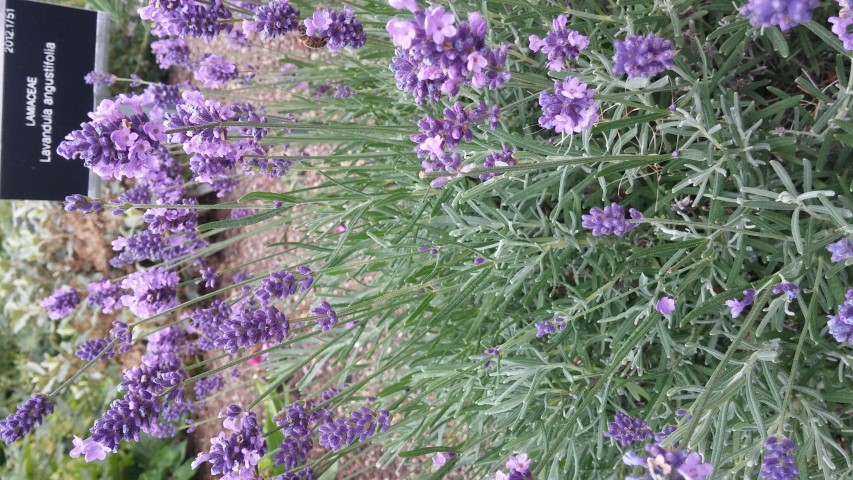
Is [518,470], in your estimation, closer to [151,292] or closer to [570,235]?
[570,235]

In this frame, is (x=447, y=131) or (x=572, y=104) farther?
(x=447, y=131)

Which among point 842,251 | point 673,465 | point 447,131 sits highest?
point 447,131

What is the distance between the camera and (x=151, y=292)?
2414mm

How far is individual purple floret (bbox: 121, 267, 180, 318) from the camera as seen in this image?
2.40 meters

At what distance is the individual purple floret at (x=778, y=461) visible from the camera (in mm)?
1477

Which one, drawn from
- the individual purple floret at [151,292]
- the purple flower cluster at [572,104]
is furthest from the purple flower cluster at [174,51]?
the purple flower cluster at [572,104]

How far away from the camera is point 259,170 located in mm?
2209

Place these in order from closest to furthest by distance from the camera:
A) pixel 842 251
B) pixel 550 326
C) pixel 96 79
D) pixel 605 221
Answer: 1. pixel 842 251
2. pixel 605 221
3. pixel 550 326
4. pixel 96 79

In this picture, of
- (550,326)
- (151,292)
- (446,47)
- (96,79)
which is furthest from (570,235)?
(96,79)

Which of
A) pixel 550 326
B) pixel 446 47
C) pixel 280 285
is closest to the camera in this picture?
pixel 446 47

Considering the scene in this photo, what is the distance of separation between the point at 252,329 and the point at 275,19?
0.92 metres

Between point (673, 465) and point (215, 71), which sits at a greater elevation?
point (215, 71)

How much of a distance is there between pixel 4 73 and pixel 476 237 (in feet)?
6.94

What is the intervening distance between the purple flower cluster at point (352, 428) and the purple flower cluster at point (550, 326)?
588mm
